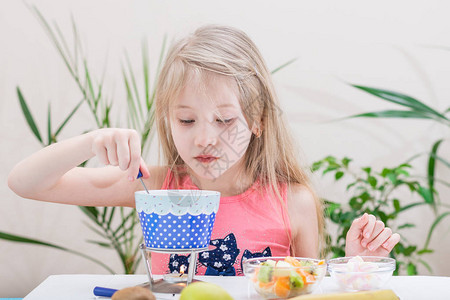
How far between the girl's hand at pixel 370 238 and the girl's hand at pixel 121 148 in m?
0.46

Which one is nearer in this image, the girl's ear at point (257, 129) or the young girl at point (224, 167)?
the young girl at point (224, 167)

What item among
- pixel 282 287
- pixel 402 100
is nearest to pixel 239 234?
pixel 282 287

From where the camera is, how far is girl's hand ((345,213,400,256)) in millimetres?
1042

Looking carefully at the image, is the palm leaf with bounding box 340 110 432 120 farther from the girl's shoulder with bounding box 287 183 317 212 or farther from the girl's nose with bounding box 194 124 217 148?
the girl's nose with bounding box 194 124 217 148

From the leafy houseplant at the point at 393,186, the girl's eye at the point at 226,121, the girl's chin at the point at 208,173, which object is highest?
the girl's eye at the point at 226,121

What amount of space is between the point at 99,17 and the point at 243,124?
4.44 ft

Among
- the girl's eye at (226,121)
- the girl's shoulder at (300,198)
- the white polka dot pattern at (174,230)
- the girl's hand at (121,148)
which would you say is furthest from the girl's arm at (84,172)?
the girl's shoulder at (300,198)

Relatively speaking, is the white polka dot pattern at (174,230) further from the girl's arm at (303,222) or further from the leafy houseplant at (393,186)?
the leafy houseplant at (393,186)

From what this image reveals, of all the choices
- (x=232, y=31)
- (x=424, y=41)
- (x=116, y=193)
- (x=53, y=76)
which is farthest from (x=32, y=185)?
(x=424, y=41)

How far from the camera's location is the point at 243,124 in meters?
1.23

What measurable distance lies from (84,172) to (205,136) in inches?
14.5

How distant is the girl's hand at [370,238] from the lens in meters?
1.04

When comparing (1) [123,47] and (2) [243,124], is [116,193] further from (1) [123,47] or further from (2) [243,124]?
(1) [123,47]

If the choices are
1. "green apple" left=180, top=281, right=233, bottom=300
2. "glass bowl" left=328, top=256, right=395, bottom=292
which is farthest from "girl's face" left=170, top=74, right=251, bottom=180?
"green apple" left=180, top=281, right=233, bottom=300
